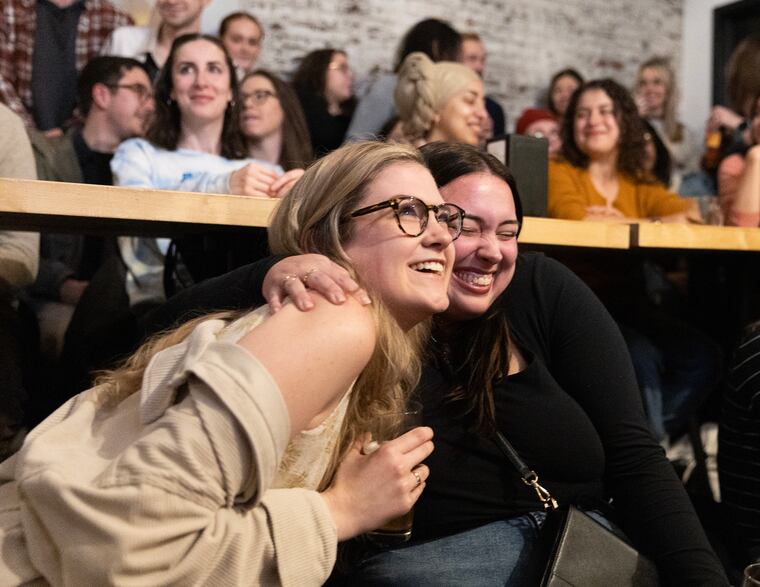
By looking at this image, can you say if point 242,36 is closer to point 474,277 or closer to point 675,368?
point 675,368

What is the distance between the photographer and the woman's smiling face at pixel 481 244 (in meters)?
1.62

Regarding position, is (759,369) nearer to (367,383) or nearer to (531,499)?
(531,499)

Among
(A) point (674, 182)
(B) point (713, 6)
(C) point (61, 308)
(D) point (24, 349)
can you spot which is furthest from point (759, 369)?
(B) point (713, 6)

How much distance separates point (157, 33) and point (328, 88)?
969 mm

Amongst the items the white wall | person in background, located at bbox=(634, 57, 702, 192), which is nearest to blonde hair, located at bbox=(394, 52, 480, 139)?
person in background, located at bbox=(634, 57, 702, 192)

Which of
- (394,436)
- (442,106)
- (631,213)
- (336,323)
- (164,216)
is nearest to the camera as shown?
(336,323)

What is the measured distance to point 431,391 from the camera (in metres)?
1.63

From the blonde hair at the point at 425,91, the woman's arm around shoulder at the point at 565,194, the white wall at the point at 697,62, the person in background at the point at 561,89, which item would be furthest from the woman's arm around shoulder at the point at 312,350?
the white wall at the point at 697,62

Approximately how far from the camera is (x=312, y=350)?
3.47ft

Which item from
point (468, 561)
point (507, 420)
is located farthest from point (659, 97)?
point (468, 561)

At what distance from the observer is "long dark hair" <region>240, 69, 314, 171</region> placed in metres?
3.43

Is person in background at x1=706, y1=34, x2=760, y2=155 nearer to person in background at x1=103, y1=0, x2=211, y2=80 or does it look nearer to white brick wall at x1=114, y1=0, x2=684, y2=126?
white brick wall at x1=114, y1=0, x2=684, y2=126

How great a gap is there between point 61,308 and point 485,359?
1.59 meters

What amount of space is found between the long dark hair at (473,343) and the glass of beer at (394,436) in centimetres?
9
